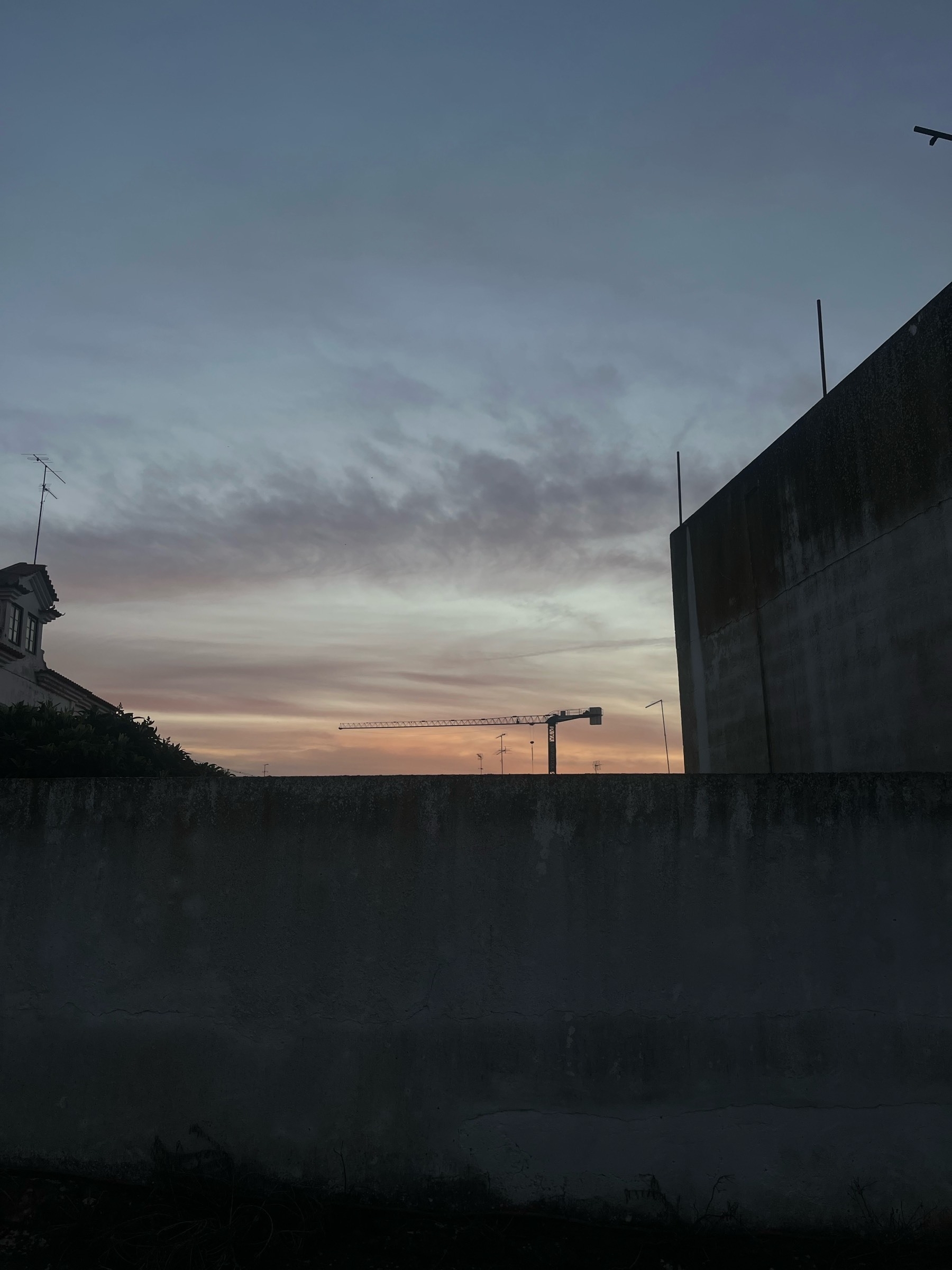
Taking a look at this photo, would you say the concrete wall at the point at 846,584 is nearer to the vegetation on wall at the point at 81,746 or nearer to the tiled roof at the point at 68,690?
the vegetation on wall at the point at 81,746

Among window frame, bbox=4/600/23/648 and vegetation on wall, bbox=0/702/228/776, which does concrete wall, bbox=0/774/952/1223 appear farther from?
window frame, bbox=4/600/23/648

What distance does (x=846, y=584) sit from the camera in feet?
25.5

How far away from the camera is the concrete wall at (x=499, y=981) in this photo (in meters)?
4.39

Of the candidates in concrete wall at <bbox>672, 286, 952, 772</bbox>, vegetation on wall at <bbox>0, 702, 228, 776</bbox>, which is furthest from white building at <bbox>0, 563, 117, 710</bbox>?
concrete wall at <bbox>672, 286, 952, 772</bbox>

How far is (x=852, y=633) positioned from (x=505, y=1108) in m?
5.10

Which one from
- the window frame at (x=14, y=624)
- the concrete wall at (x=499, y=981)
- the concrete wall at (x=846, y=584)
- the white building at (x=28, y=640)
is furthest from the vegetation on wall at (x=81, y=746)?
the window frame at (x=14, y=624)

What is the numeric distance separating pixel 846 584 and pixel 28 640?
684 inches

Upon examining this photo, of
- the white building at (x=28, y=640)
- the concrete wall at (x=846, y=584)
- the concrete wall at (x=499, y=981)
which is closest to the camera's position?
the concrete wall at (x=499, y=981)

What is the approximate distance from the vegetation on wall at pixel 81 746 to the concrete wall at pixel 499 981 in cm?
238

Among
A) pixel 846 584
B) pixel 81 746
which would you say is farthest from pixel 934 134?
pixel 81 746

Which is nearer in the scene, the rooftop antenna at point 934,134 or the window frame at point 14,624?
the rooftop antenna at point 934,134

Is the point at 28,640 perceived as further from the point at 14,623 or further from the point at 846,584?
the point at 846,584

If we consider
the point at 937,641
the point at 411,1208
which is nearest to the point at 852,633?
the point at 937,641

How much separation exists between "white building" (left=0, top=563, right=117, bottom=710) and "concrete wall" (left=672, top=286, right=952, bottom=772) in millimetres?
13748
